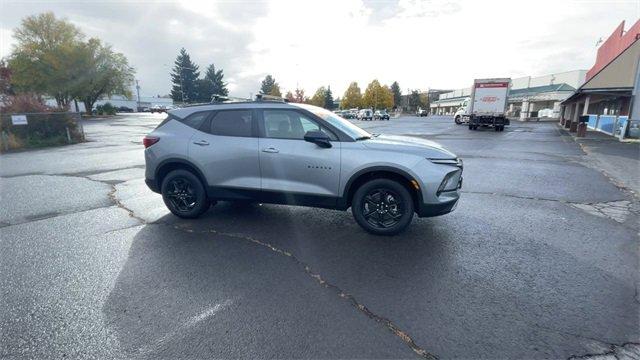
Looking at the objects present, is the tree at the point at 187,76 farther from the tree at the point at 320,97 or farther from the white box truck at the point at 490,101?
the white box truck at the point at 490,101

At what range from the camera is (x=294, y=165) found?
4445 millimetres

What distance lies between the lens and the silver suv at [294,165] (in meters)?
4.16

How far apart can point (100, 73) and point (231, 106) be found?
176 feet

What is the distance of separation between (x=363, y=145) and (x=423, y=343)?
2.54 meters

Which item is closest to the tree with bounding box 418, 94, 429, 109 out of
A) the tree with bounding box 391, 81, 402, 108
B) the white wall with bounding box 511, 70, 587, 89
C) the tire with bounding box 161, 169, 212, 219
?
the tree with bounding box 391, 81, 402, 108

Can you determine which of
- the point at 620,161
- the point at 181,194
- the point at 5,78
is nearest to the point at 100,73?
the point at 5,78

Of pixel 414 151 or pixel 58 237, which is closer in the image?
pixel 414 151

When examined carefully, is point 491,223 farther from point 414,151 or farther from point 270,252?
point 270,252

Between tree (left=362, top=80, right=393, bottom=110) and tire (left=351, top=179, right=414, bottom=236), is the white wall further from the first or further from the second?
tire (left=351, top=179, right=414, bottom=236)

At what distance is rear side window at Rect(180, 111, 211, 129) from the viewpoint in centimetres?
501

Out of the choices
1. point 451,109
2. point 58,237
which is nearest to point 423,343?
point 58,237

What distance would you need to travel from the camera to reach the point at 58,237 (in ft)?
14.6

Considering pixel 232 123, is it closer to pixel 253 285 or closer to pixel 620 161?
pixel 253 285

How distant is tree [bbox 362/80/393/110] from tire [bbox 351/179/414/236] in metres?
78.2
